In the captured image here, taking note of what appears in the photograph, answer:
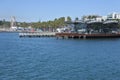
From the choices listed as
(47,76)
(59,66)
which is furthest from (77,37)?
(47,76)

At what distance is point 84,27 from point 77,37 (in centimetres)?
2023

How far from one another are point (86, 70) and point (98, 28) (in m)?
112

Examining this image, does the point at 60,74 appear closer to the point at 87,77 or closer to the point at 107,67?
the point at 87,77

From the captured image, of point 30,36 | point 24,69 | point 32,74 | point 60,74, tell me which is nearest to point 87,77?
point 60,74

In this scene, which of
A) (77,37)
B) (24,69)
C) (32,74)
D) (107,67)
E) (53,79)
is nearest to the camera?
(53,79)

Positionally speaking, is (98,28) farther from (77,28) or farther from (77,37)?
(77,37)

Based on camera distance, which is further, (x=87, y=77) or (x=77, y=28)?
(x=77, y=28)

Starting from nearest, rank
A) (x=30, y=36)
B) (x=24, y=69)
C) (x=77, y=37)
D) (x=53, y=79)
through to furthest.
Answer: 1. (x=53, y=79)
2. (x=24, y=69)
3. (x=77, y=37)
4. (x=30, y=36)

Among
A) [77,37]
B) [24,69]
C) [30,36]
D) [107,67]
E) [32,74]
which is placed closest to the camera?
[32,74]

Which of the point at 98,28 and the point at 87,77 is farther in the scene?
the point at 98,28

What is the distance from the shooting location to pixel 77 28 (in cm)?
14788

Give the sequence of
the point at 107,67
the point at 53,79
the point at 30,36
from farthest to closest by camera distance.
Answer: the point at 30,36 < the point at 107,67 < the point at 53,79

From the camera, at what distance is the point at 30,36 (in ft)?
482

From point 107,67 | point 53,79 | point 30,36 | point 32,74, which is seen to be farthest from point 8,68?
point 30,36
